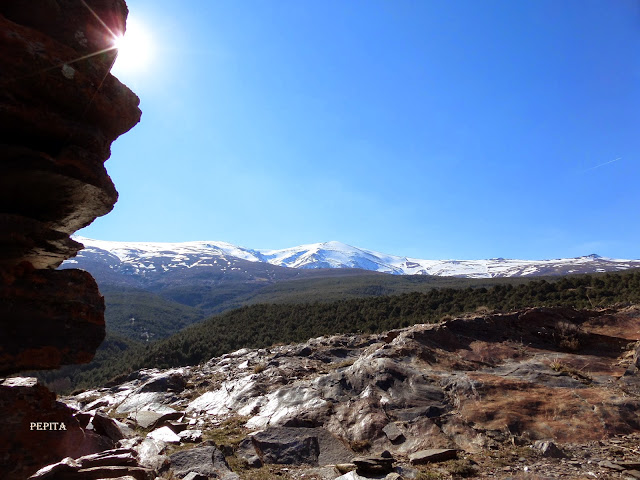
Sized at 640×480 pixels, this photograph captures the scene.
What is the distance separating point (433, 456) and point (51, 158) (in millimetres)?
10746

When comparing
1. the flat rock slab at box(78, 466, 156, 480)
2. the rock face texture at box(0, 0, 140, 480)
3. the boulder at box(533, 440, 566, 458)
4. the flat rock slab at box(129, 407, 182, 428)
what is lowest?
the flat rock slab at box(129, 407, 182, 428)

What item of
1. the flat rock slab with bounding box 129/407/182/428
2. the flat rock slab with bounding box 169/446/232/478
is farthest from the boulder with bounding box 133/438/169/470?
the flat rock slab with bounding box 129/407/182/428

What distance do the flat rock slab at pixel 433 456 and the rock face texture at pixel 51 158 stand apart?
25.6ft

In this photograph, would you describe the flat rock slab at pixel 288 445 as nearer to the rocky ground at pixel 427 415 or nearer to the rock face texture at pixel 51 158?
the rocky ground at pixel 427 415

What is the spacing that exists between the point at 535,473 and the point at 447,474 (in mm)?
1772

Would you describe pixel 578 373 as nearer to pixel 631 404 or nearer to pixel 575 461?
pixel 631 404

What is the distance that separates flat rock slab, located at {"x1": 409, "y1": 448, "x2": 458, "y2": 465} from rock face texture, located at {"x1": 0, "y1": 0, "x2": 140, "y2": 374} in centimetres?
780

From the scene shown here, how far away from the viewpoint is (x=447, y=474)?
8195 mm

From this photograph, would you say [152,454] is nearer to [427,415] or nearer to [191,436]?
[191,436]

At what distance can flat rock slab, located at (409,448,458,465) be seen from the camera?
884cm

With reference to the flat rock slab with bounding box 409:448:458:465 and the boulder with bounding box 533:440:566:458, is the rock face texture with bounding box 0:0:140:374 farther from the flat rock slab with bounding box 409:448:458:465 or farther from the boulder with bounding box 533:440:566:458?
the boulder with bounding box 533:440:566:458

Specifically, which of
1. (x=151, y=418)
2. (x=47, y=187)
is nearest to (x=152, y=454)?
(x=151, y=418)

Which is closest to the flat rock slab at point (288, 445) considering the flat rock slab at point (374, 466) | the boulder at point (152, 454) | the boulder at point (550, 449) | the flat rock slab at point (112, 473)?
the flat rock slab at point (374, 466)

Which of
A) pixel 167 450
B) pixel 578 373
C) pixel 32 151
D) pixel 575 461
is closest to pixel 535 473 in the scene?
pixel 575 461
